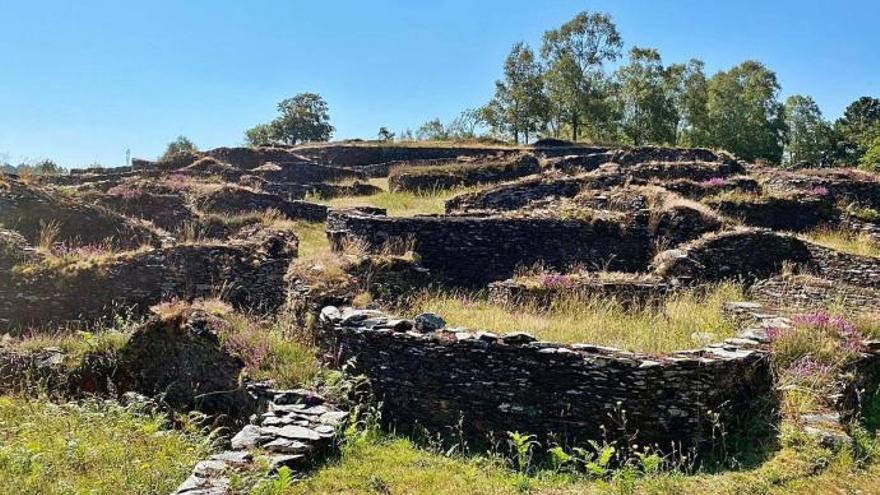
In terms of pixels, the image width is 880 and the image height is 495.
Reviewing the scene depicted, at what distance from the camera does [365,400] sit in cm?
870

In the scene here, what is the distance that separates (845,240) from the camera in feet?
61.5

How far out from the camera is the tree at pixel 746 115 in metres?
69.9

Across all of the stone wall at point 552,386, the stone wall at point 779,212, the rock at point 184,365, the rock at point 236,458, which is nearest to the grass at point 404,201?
the stone wall at point 779,212

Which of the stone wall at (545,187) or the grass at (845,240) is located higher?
the stone wall at (545,187)

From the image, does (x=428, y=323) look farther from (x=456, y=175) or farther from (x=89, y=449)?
(x=456, y=175)

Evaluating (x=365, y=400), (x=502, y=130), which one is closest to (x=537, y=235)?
(x=365, y=400)

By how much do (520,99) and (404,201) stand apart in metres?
44.9

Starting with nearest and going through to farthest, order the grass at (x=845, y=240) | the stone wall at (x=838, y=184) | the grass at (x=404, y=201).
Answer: the grass at (x=845, y=240)
the stone wall at (x=838, y=184)
the grass at (x=404, y=201)

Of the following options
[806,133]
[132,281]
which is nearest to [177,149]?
[132,281]

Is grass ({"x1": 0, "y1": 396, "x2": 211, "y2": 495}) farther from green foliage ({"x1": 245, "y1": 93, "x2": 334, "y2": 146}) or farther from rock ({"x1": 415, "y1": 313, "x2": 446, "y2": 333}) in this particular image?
green foliage ({"x1": 245, "y1": 93, "x2": 334, "y2": 146})

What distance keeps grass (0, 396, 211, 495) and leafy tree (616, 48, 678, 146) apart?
68.4 meters

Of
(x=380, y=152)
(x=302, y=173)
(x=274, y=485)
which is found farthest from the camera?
(x=380, y=152)

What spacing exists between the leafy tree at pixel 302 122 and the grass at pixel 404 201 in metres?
80.9

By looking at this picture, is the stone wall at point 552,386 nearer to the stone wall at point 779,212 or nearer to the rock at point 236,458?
the rock at point 236,458
